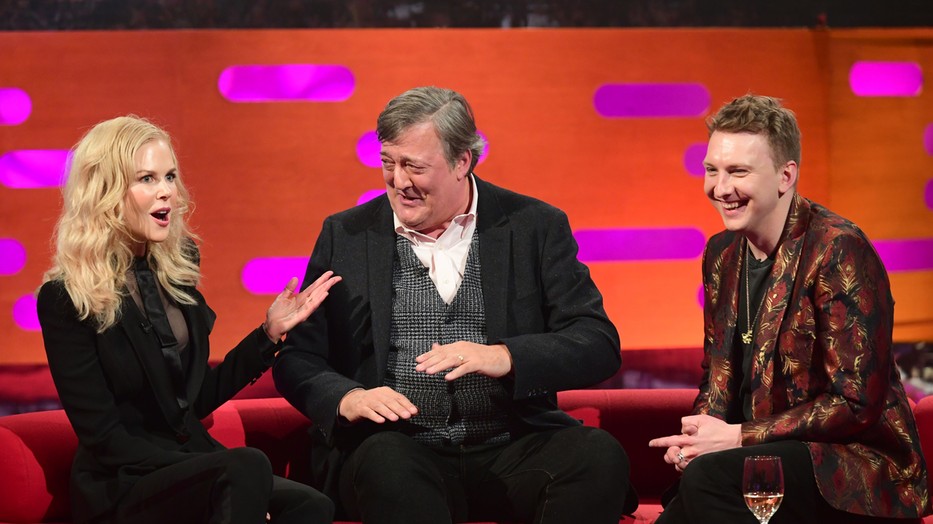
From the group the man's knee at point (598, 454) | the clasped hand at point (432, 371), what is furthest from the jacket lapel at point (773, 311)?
the clasped hand at point (432, 371)

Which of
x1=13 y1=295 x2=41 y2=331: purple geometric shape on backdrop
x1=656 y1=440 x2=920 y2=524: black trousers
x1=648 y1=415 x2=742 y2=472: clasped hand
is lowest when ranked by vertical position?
x1=656 y1=440 x2=920 y2=524: black trousers

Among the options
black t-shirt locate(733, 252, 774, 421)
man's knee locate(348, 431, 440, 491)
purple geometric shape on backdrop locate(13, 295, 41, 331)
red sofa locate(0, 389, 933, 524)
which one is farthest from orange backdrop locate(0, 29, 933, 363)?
man's knee locate(348, 431, 440, 491)

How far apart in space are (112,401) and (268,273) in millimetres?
1703

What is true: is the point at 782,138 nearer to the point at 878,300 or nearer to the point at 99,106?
the point at 878,300

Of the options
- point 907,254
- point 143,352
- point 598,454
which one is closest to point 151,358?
point 143,352

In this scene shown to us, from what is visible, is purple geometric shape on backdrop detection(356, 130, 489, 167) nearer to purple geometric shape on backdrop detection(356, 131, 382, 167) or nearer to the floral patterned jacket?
purple geometric shape on backdrop detection(356, 131, 382, 167)

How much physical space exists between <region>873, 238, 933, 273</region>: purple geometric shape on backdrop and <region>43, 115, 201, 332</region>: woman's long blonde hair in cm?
304

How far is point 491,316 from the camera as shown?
2863 mm

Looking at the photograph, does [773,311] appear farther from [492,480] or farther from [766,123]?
[492,480]

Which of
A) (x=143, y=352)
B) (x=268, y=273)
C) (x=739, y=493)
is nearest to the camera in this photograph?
(x=739, y=493)

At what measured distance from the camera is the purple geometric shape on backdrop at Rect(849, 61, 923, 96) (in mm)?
4363

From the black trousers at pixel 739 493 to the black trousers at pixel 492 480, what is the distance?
0.17 meters

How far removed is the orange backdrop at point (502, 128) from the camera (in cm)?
412

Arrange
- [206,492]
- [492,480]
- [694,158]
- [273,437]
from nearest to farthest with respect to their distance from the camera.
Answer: [206,492]
[492,480]
[273,437]
[694,158]
